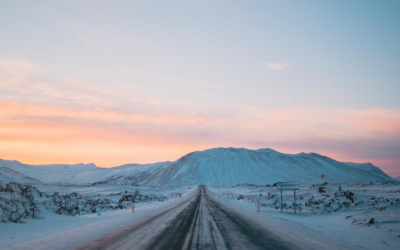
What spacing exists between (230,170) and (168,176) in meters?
36.1

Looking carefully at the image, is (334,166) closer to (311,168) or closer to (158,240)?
(311,168)

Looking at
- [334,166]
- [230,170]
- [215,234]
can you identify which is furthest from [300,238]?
[334,166]

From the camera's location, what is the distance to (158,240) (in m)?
11.6

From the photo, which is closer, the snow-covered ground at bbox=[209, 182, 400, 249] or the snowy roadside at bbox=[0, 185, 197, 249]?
the snowy roadside at bbox=[0, 185, 197, 249]

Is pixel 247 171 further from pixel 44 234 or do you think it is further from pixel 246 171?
pixel 44 234

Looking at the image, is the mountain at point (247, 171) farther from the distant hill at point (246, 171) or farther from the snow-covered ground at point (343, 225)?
the snow-covered ground at point (343, 225)

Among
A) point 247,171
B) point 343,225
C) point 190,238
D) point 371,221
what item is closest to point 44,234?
point 190,238

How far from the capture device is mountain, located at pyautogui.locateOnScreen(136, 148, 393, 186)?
153625 millimetres

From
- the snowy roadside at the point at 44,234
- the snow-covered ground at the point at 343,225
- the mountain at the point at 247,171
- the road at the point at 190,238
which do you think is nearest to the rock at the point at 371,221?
the snow-covered ground at the point at 343,225

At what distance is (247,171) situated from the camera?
166 meters

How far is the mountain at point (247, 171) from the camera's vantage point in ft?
504

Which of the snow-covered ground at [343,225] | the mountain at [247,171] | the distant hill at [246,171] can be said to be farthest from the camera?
the mountain at [247,171]

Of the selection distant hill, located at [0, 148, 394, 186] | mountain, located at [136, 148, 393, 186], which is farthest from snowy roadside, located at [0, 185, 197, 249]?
mountain, located at [136, 148, 393, 186]

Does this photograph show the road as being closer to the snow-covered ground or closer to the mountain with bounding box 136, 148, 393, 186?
the snow-covered ground
